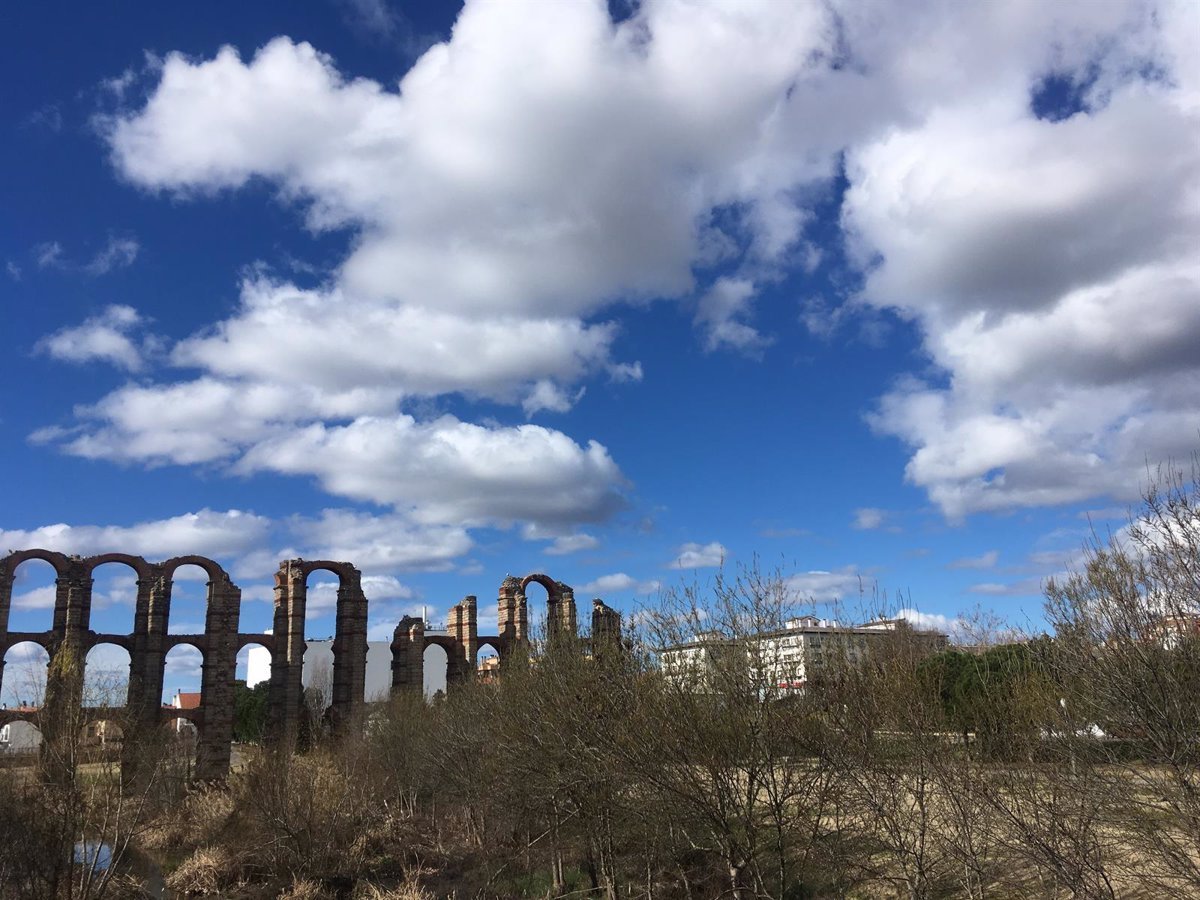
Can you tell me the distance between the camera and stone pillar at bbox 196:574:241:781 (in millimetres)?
A: 45094

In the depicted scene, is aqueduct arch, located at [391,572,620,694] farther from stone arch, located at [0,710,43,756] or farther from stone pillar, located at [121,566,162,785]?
A: stone arch, located at [0,710,43,756]

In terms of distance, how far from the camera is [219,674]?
1832 inches

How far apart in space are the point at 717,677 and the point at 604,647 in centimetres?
544

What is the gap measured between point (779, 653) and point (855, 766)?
6.53 feet

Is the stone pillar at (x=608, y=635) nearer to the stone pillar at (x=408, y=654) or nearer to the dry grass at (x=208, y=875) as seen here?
the dry grass at (x=208, y=875)

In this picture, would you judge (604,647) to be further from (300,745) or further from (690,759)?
(300,745)

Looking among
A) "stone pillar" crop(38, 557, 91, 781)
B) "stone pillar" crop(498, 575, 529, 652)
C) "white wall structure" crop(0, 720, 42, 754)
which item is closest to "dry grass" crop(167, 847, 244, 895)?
"stone pillar" crop(38, 557, 91, 781)

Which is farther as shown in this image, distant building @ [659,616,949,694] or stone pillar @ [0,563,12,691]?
stone pillar @ [0,563,12,691]

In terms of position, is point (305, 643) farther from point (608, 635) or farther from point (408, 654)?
point (608, 635)

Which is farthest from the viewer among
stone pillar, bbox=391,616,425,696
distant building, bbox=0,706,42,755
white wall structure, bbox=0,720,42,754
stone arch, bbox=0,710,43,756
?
stone pillar, bbox=391,616,425,696

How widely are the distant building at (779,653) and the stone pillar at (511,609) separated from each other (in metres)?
36.9

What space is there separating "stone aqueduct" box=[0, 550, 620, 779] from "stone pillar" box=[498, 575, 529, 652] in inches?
2.3

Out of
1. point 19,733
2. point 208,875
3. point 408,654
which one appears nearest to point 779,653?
point 208,875

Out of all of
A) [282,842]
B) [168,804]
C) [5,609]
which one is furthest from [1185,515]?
[5,609]
